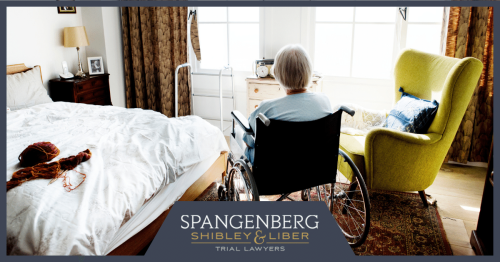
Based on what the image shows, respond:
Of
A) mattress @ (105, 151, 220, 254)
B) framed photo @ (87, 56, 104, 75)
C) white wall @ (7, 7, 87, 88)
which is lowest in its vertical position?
mattress @ (105, 151, 220, 254)

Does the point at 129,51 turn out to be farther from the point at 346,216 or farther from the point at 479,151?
the point at 479,151

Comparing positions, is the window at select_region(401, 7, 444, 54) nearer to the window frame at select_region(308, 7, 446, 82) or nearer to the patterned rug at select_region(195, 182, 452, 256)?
the window frame at select_region(308, 7, 446, 82)

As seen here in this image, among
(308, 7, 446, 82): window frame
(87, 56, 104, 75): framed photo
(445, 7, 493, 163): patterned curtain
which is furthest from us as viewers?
(87, 56, 104, 75): framed photo

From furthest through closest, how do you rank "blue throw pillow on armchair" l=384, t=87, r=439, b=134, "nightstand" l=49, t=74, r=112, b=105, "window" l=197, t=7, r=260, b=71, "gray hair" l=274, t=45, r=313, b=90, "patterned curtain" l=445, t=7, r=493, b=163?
"window" l=197, t=7, r=260, b=71 → "nightstand" l=49, t=74, r=112, b=105 → "patterned curtain" l=445, t=7, r=493, b=163 → "blue throw pillow on armchair" l=384, t=87, r=439, b=134 → "gray hair" l=274, t=45, r=313, b=90

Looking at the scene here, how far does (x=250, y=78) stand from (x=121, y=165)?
1.85 m

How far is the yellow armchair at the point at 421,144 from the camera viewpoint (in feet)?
6.51

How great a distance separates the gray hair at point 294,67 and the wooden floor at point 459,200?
125cm

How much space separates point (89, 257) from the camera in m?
1.26

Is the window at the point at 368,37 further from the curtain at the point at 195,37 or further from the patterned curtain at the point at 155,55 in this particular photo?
the patterned curtain at the point at 155,55

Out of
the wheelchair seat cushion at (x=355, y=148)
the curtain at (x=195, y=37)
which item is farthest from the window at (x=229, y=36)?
the wheelchair seat cushion at (x=355, y=148)

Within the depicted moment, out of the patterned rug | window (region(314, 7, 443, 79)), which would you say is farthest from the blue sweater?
window (region(314, 7, 443, 79))

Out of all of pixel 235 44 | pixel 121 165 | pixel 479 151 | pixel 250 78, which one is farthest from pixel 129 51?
pixel 479 151

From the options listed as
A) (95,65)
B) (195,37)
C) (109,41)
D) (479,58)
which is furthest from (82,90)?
(479,58)

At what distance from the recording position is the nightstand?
3098 millimetres
